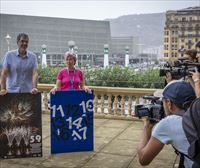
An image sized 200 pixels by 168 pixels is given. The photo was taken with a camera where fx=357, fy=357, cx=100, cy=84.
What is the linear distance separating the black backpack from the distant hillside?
146886 mm

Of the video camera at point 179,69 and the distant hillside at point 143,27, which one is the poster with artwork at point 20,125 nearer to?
the video camera at point 179,69

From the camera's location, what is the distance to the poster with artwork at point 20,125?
4.75m

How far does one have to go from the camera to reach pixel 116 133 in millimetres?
6434

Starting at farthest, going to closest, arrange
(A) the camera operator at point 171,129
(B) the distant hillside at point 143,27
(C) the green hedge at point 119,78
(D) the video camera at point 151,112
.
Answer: (B) the distant hillside at point 143,27
(C) the green hedge at point 119,78
(D) the video camera at point 151,112
(A) the camera operator at point 171,129

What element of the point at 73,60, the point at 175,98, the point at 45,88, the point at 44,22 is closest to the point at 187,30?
the point at 45,88

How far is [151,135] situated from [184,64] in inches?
57.0

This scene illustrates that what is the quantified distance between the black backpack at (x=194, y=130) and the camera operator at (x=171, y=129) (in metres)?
0.20

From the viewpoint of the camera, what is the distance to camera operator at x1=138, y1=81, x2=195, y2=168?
86.5 inches

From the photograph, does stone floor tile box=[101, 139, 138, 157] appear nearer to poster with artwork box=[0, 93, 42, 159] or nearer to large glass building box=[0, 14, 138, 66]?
poster with artwork box=[0, 93, 42, 159]

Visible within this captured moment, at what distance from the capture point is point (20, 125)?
4816 mm

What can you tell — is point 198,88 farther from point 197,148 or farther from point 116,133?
point 116,133

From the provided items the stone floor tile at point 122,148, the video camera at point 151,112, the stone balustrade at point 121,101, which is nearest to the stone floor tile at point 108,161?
the stone floor tile at point 122,148

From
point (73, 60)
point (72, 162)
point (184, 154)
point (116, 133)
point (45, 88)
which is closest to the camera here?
point (184, 154)

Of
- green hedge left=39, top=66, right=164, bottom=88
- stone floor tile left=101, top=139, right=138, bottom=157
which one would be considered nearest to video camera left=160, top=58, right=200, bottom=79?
stone floor tile left=101, top=139, right=138, bottom=157
